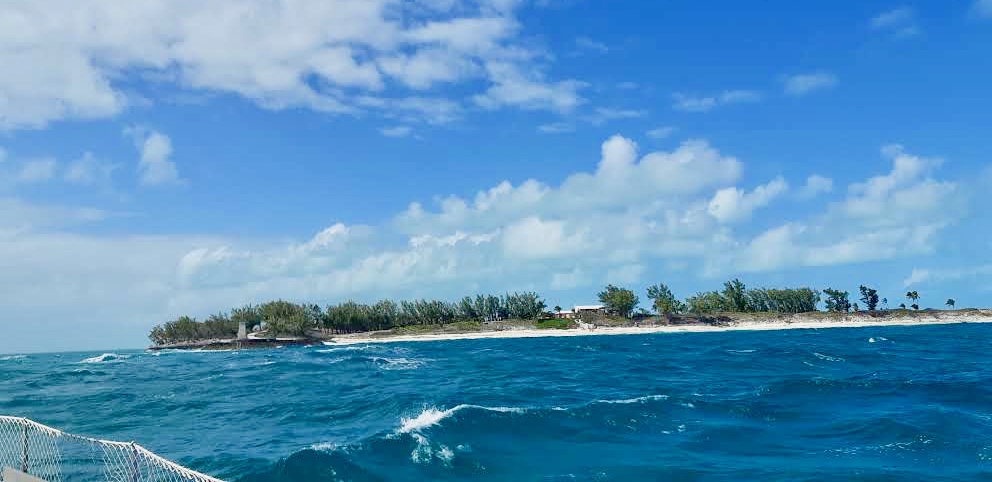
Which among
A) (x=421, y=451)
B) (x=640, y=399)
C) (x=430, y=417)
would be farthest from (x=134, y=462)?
(x=640, y=399)

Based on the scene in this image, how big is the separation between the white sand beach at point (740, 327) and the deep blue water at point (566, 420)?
11508 centimetres

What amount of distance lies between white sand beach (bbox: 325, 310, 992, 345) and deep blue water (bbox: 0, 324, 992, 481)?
11508cm

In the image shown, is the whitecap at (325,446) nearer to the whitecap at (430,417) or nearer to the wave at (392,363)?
the whitecap at (430,417)

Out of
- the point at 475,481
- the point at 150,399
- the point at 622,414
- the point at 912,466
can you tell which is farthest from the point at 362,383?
the point at 912,466

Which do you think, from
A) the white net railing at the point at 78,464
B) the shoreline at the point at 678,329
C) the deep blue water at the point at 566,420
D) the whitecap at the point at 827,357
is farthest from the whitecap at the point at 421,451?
the shoreline at the point at 678,329

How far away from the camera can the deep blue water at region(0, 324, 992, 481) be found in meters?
21.7

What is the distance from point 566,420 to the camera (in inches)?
1123

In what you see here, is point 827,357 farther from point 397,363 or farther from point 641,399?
point 397,363

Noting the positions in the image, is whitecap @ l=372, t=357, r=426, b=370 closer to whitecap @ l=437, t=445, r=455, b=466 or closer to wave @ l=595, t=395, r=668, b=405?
wave @ l=595, t=395, r=668, b=405

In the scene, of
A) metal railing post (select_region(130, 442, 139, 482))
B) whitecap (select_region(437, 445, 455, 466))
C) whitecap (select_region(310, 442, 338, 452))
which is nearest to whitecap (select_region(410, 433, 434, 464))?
whitecap (select_region(437, 445, 455, 466))

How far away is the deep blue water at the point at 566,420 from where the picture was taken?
21734 mm

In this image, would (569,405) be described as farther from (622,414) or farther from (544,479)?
(544,479)

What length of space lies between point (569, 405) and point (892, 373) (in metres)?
24.8

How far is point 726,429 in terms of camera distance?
87.7 feet
